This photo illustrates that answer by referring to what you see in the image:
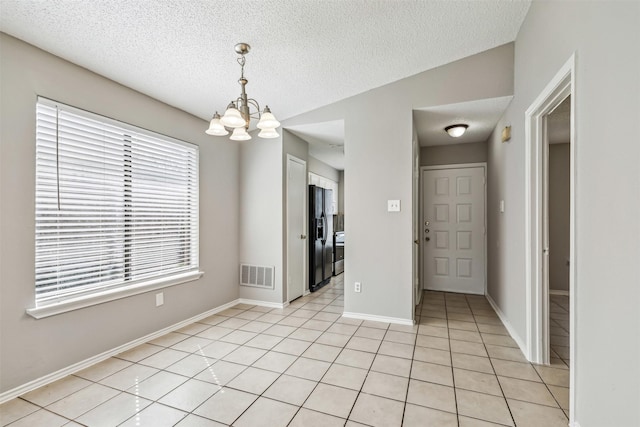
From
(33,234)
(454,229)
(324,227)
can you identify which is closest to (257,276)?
(324,227)

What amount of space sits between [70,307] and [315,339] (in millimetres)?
2034

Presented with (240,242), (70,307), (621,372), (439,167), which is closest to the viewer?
(621,372)

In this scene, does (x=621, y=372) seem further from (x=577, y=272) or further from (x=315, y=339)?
(x=315, y=339)

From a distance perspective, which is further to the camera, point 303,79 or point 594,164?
point 303,79

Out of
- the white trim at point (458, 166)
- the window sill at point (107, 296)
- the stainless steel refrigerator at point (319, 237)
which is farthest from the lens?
the stainless steel refrigerator at point (319, 237)

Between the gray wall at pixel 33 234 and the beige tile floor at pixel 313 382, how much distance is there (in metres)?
0.19

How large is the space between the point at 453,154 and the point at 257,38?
3577 millimetres

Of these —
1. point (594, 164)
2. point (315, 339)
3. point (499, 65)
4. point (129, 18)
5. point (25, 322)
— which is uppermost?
point (499, 65)

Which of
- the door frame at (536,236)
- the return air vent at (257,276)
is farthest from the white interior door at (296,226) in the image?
the door frame at (536,236)

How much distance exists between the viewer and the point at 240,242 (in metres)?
4.15

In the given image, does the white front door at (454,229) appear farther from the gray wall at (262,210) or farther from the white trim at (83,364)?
the white trim at (83,364)

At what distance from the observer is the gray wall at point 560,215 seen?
4758 millimetres

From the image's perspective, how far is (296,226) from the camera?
434 centimetres

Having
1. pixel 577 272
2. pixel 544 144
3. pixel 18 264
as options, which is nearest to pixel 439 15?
pixel 544 144
